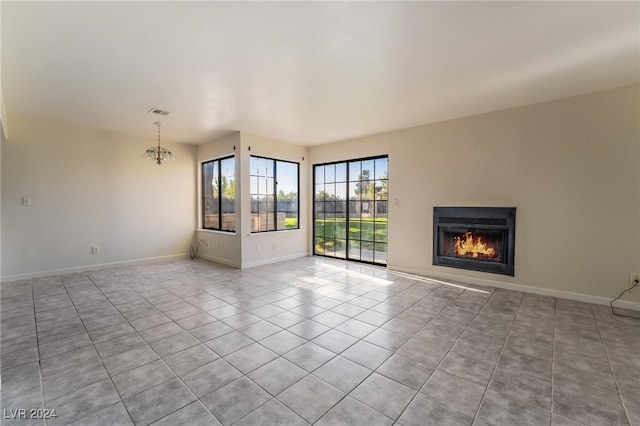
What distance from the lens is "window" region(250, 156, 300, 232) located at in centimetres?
590

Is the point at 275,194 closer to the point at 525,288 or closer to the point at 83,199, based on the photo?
the point at 83,199

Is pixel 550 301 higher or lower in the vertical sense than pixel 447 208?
lower

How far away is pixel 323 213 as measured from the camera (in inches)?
264

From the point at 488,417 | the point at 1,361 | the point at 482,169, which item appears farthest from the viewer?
the point at 482,169

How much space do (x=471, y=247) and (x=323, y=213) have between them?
3.27m

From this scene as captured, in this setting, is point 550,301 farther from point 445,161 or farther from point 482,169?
point 445,161

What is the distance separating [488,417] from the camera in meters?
1.71

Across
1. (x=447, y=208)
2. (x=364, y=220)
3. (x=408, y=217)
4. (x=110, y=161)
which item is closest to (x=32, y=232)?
(x=110, y=161)

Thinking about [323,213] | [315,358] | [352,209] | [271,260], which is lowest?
[315,358]

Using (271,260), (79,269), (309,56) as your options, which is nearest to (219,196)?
(271,260)

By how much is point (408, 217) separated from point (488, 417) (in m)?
3.76

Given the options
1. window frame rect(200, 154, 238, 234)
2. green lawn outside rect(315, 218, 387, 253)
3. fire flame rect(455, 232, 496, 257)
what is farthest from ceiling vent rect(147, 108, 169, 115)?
fire flame rect(455, 232, 496, 257)
